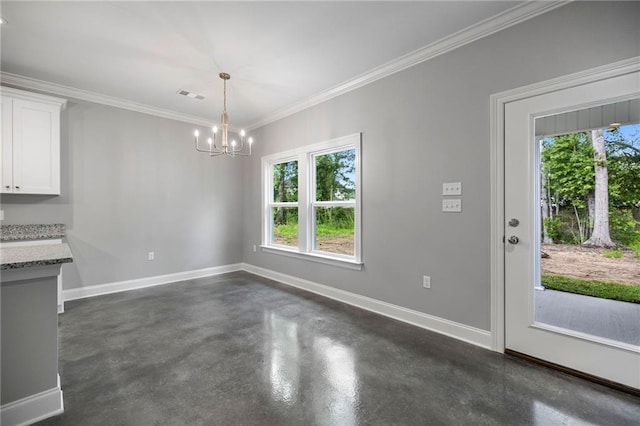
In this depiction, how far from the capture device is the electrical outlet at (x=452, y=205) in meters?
2.54

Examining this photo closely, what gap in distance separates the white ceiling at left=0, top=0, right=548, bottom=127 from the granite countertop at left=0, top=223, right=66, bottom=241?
1.73m

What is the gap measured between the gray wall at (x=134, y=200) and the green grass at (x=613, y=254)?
491cm

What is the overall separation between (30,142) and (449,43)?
4.49m

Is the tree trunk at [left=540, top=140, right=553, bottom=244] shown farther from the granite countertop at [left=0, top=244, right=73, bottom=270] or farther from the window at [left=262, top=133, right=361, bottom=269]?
the granite countertop at [left=0, top=244, right=73, bottom=270]

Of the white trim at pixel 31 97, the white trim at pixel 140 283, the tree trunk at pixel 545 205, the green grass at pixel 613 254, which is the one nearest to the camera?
the green grass at pixel 613 254

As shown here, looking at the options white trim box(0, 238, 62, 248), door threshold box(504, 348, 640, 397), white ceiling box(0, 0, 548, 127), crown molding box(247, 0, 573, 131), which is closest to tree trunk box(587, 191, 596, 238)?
door threshold box(504, 348, 640, 397)

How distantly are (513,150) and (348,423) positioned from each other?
226cm

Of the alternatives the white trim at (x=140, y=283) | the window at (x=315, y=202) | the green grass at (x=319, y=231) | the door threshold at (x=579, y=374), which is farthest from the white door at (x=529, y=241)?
the white trim at (x=140, y=283)

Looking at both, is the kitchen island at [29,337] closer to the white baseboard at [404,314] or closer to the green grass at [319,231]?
the white baseboard at [404,314]

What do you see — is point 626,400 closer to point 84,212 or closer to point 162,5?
point 162,5

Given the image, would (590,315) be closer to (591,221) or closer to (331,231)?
(591,221)

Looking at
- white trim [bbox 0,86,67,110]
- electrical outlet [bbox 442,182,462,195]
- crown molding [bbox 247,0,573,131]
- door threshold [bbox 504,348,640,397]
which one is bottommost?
door threshold [bbox 504,348,640,397]

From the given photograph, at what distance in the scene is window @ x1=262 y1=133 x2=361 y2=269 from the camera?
11.8 ft

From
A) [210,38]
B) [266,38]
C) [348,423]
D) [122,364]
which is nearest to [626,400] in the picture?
[348,423]
